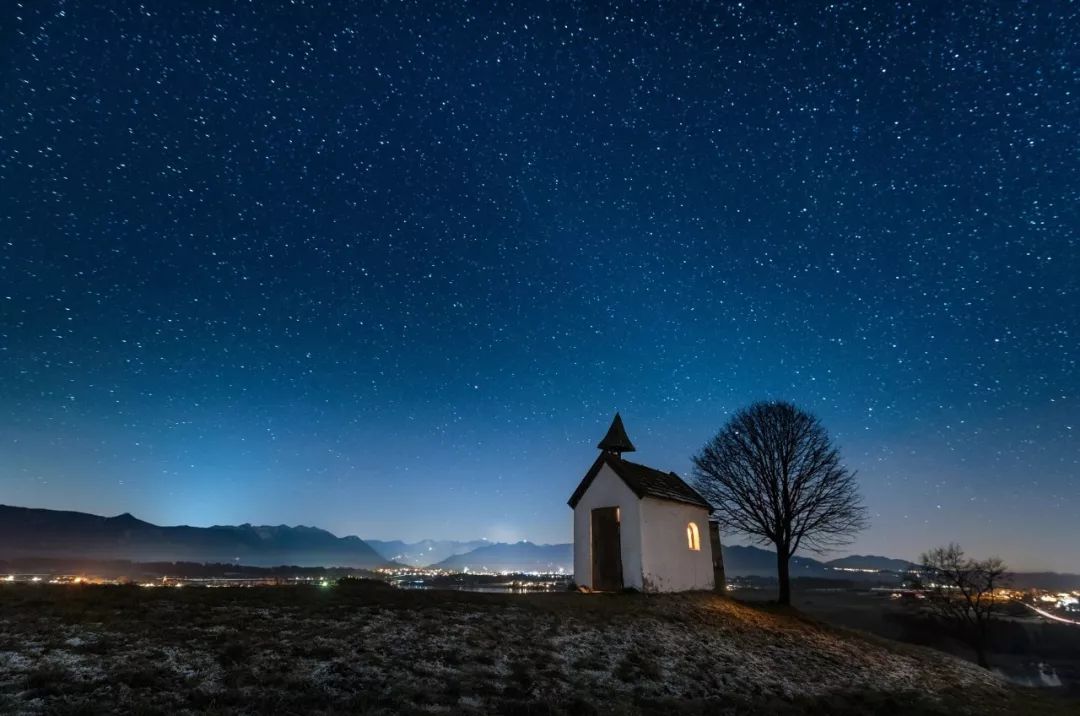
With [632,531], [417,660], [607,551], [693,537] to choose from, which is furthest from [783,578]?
[417,660]

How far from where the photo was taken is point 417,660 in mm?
13281

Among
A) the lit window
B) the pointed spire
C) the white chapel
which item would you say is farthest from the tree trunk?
the pointed spire

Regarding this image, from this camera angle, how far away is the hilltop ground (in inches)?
399

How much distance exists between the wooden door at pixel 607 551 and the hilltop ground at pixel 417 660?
17.0 feet

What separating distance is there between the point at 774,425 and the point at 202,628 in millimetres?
35000

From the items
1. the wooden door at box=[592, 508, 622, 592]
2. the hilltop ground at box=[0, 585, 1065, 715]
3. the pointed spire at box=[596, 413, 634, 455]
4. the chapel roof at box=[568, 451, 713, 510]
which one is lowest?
the hilltop ground at box=[0, 585, 1065, 715]

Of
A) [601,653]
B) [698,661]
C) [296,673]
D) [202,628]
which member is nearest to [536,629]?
[601,653]

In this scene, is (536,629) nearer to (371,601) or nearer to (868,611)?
(371,601)

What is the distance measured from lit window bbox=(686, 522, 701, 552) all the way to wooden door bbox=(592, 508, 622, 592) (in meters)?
5.87

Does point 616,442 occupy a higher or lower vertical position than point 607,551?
higher

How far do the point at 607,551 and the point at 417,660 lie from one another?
61.0 feet

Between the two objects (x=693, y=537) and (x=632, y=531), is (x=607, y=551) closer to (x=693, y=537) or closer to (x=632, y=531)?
(x=632, y=531)

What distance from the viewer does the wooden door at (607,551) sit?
29359 millimetres

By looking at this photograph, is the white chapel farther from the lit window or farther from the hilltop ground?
the hilltop ground
